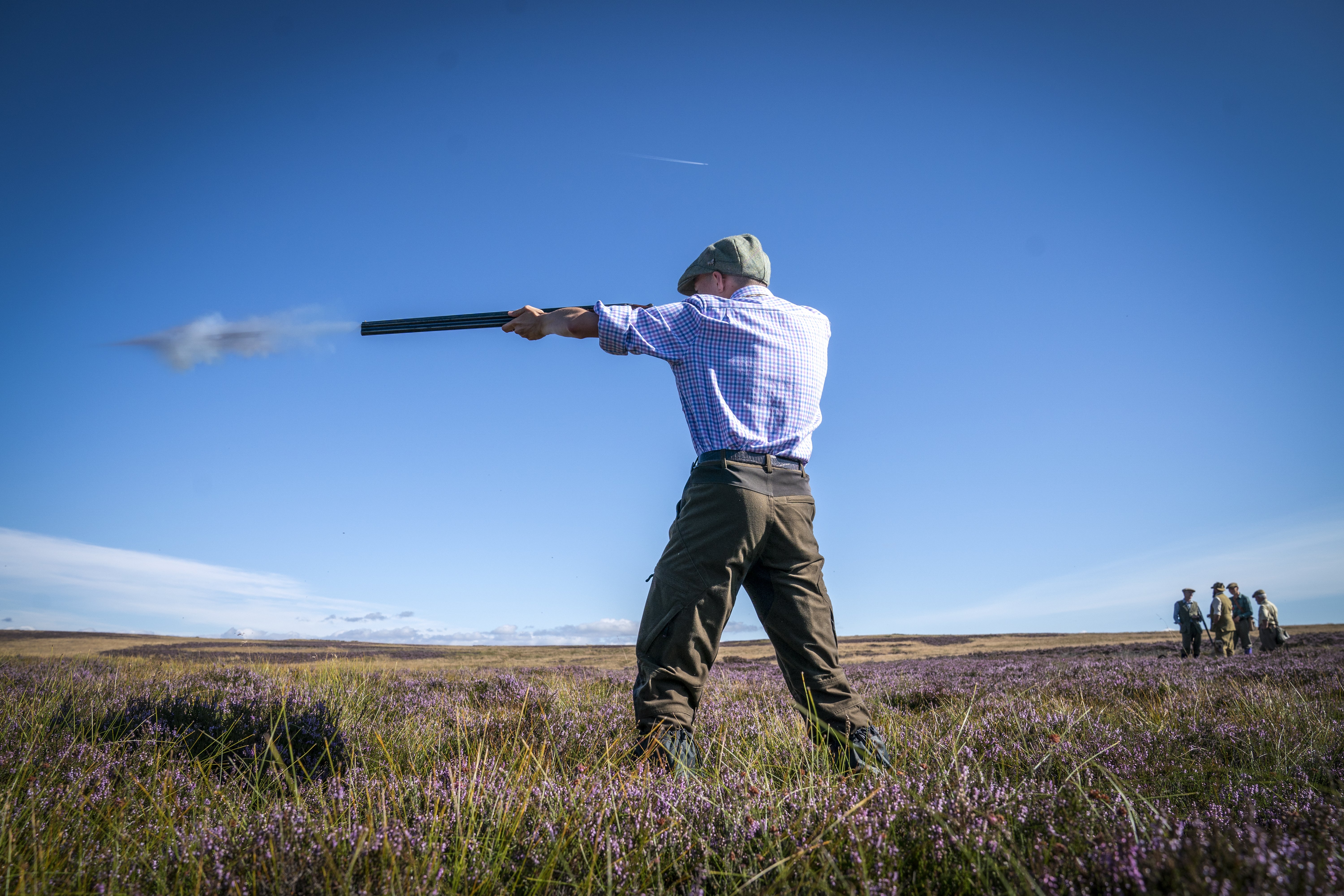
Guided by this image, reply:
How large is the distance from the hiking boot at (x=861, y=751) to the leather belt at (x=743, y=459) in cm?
118

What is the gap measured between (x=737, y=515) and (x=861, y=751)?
1110mm

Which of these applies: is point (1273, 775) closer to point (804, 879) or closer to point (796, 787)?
point (796, 787)

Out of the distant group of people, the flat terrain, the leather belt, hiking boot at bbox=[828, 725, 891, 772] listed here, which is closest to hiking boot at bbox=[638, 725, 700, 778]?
hiking boot at bbox=[828, 725, 891, 772]

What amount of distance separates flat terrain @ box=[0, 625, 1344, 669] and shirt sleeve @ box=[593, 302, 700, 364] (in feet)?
36.3

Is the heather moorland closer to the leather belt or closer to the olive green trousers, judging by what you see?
the olive green trousers

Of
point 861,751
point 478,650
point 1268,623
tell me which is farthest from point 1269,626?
point 478,650

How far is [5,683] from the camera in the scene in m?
6.68

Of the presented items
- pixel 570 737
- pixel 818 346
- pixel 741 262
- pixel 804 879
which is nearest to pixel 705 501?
pixel 818 346

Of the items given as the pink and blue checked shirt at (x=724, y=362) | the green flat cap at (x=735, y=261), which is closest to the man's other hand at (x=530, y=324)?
the pink and blue checked shirt at (x=724, y=362)

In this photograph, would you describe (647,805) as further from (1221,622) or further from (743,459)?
(1221,622)

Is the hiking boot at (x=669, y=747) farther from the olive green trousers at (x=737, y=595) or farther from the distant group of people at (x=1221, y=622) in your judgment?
the distant group of people at (x=1221, y=622)

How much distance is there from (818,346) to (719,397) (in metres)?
0.64

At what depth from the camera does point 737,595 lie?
283cm

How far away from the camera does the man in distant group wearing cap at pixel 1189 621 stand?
19.4 m
